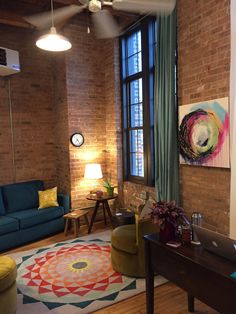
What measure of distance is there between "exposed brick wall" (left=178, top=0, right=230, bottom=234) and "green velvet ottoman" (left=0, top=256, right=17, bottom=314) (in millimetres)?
2194

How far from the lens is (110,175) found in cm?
521

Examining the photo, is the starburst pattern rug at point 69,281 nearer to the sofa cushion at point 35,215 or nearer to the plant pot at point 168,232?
the sofa cushion at point 35,215

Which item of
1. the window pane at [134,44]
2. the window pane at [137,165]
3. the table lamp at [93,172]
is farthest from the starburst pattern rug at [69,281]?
the window pane at [134,44]

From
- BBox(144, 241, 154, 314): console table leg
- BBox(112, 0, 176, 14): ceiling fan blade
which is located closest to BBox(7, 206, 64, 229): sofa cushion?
BBox(144, 241, 154, 314): console table leg

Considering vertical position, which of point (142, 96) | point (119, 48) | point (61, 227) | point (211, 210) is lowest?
point (61, 227)

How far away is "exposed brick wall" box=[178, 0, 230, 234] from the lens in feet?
9.65

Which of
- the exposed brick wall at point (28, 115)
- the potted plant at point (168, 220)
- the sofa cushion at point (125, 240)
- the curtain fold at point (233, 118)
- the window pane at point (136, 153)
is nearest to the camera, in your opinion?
the potted plant at point (168, 220)

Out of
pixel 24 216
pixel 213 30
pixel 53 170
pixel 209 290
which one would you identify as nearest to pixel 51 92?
pixel 53 170

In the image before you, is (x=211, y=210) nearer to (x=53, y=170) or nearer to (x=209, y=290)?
(x=209, y=290)

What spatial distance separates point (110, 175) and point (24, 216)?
5.74 feet

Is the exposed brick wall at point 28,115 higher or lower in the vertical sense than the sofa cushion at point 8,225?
higher

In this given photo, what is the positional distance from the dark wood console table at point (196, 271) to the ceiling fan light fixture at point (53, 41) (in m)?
1.98

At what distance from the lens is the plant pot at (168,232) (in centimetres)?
211

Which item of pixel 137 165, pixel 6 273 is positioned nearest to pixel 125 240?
pixel 6 273
